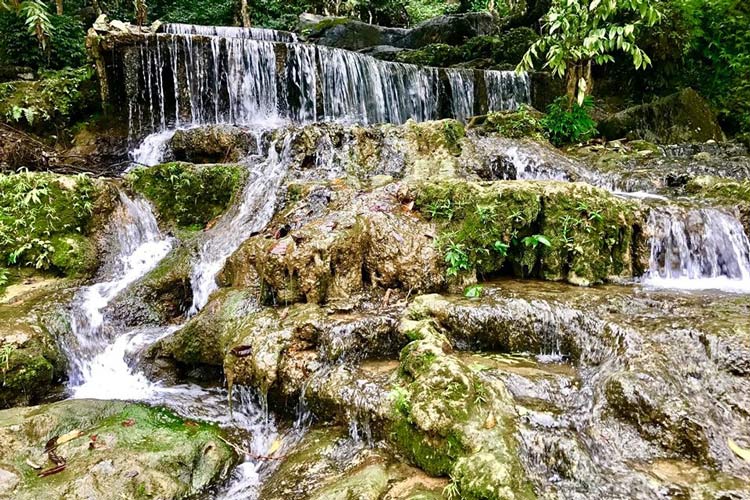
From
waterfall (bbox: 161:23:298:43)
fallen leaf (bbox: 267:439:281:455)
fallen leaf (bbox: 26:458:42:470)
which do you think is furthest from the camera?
waterfall (bbox: 161:23:298:43)

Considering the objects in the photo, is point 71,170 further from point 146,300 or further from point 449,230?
point 449,230

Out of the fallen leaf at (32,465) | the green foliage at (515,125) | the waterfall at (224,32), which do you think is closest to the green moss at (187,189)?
the fallen leaf at (32,465)

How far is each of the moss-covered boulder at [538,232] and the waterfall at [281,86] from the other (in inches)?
261

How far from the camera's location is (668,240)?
5492 mm

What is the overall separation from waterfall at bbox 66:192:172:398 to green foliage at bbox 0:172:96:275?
383 millimetres

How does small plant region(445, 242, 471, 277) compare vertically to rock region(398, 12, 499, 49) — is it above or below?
below

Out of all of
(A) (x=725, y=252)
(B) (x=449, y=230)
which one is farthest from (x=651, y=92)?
(B) (x=449, y=230)

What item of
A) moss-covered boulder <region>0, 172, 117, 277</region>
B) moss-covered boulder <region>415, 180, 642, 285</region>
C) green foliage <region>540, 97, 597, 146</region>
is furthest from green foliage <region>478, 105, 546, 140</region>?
moss-covered boulder <region>0, 172, 117, 277</region>

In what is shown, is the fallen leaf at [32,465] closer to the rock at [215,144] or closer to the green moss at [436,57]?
the rock at [215,144]

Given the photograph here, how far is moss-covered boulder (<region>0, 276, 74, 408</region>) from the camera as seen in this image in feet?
14.6

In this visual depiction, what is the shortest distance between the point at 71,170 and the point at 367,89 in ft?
21.0

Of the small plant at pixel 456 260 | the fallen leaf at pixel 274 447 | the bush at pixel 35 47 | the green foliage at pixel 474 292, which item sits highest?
the bush at pixel 35 47

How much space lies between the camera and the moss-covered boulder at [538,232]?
200 inches

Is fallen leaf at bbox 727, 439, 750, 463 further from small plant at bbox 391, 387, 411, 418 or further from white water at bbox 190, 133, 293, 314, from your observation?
white water at bbox 190, 133, 293, 314
